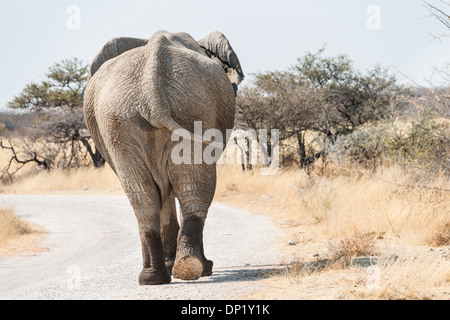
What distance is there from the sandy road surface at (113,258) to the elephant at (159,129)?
404 millimetres

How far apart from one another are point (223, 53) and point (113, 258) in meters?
3.28

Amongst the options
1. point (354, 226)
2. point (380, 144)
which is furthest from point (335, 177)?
point (354, 226)

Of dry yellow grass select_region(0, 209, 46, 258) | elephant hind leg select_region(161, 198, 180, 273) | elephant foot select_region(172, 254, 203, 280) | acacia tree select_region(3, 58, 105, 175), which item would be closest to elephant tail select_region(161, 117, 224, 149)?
elephant foot select_region(172, 254, 203, 280)

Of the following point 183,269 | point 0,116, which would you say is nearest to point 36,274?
point 183,269

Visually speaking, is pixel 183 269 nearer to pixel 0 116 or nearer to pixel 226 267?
pixel 226 267

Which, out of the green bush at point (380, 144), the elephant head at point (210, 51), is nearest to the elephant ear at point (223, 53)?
the elephant head at point (210, 51)

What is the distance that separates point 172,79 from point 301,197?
6589 mm

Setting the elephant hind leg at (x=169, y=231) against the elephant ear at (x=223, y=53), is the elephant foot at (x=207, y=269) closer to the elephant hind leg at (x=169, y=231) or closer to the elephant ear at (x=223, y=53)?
the elephant hind leg at (x=169, y=231)

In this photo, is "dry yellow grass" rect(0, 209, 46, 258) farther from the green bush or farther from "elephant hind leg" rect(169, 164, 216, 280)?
the green bush

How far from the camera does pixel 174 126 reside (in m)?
4.25

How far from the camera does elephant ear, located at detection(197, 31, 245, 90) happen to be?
5664mm

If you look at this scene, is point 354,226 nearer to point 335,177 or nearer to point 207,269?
point 207,269

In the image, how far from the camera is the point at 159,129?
14.5 ft

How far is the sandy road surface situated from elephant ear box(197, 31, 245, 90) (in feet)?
7.05
